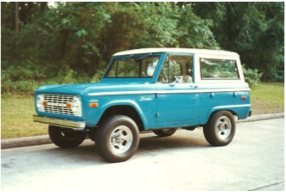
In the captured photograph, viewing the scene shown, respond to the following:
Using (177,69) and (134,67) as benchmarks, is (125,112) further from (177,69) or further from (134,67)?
(177,69)

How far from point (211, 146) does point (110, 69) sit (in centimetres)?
257

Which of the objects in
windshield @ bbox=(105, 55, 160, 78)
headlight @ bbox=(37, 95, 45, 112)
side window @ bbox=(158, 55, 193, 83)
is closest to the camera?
headlight @ bbox=(37, 95, 45, 112)

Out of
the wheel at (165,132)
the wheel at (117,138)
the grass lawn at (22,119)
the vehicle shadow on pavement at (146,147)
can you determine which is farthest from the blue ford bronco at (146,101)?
the wheel at (165,132)

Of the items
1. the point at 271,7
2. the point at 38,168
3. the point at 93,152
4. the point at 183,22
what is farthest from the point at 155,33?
the point at 271,7

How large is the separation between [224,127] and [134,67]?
2255 millimetres

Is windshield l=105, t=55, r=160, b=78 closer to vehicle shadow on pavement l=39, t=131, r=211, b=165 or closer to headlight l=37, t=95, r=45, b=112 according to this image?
vehicle shadow on pavement l=39, t=131, r=211, b=165

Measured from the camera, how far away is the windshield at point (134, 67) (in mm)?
6954

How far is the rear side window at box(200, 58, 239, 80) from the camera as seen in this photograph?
750 cm

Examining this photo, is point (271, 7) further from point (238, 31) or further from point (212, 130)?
point (212, 130)

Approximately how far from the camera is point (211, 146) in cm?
761

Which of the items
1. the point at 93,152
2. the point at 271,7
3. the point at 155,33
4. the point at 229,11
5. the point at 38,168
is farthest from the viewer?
the point at 271,7

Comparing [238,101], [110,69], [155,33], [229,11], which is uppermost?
[229,11]

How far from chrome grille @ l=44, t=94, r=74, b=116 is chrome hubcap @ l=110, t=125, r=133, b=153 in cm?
78

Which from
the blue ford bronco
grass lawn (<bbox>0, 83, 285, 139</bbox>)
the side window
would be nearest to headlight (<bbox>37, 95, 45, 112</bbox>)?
the blue ford bronco
